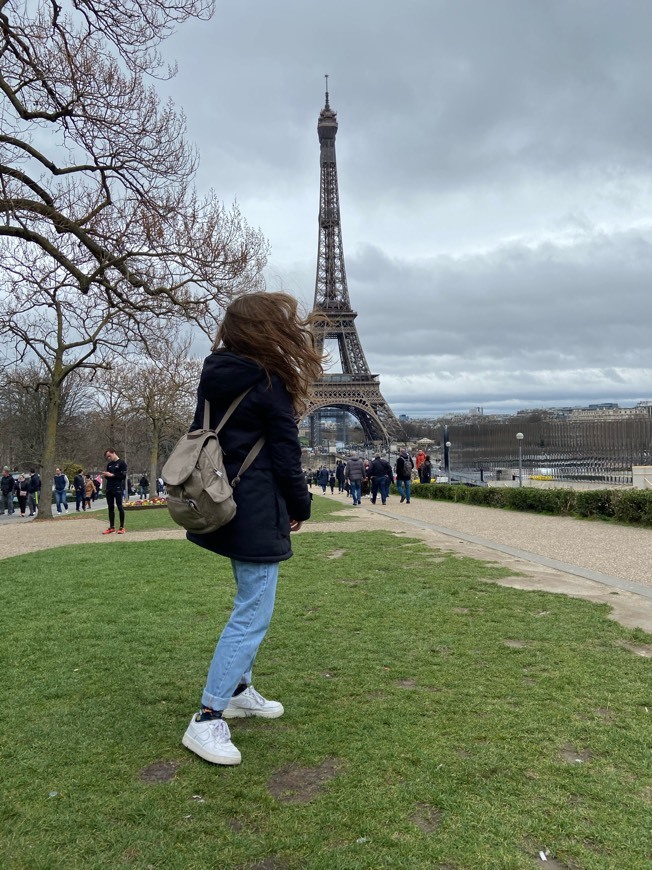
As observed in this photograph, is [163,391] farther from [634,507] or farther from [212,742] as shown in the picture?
[212,742]

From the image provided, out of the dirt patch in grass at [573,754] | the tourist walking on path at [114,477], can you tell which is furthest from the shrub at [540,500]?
the dirt patch in grass at [573,754]

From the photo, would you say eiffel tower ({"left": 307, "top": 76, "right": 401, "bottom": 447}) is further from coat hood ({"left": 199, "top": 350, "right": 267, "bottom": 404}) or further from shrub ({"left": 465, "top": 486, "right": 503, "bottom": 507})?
coat hood ({"left": 199, "top": 350, "right": 267, "bottom": 404})

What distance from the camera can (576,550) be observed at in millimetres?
9609

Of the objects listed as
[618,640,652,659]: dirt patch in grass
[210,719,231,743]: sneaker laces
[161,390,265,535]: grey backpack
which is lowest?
[618,640,652,659]: dirt patch in grass

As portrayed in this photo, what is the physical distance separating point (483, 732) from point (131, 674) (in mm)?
2139

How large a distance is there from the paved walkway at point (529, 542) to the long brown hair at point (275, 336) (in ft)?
11.7

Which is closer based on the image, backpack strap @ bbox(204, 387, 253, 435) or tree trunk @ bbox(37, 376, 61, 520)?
backpack strap @ bbox(204, 387, 253, 435)

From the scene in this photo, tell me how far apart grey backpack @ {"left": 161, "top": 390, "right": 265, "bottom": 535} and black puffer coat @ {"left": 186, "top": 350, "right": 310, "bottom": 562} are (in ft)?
0.31

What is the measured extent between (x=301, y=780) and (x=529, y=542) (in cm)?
866

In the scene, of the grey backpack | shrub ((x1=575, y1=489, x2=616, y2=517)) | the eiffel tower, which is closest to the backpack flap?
the grey backpack

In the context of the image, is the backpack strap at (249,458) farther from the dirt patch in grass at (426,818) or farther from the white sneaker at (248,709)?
the dirt patch in grass at (426,818)

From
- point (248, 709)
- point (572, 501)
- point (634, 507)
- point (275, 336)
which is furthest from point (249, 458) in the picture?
point (572, 501)

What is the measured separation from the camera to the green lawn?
2264 mm

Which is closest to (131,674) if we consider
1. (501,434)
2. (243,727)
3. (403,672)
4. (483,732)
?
(243,727)
